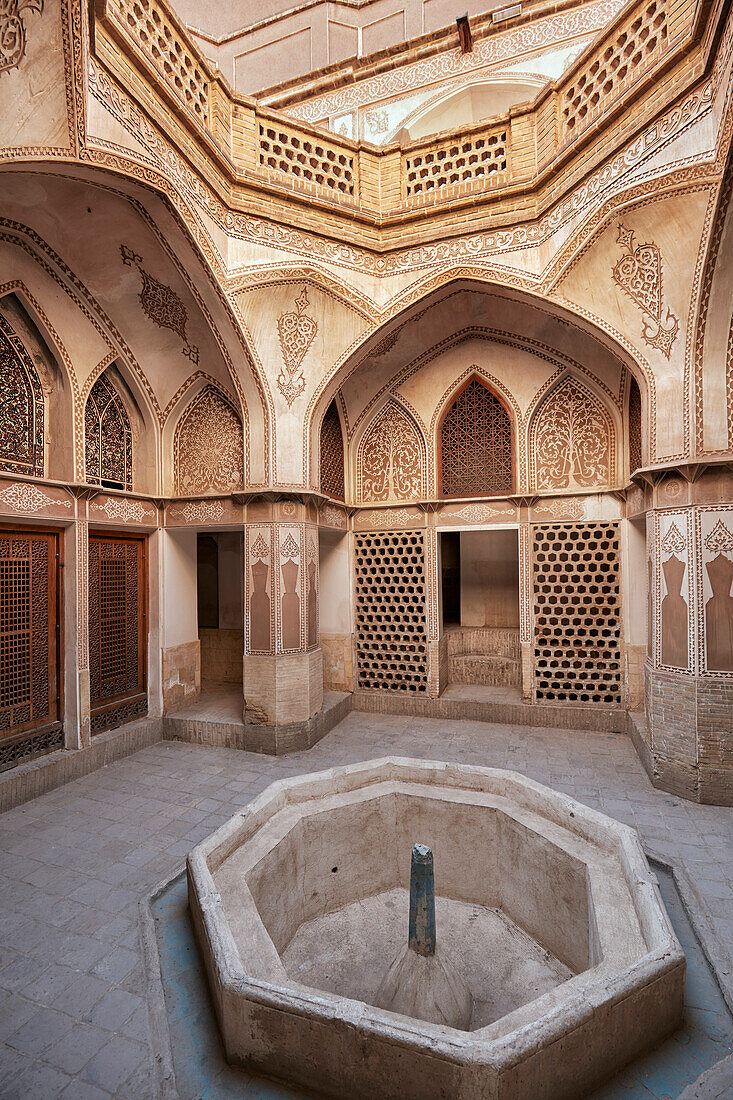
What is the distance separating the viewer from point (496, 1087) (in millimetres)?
2182

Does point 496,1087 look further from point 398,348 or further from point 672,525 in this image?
point 398,348

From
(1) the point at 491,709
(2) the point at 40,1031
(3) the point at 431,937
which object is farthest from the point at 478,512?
(2) the point at 40,1031

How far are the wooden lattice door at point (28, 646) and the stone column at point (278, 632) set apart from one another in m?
2.25

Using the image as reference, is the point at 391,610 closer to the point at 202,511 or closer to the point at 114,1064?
the point at 202,511

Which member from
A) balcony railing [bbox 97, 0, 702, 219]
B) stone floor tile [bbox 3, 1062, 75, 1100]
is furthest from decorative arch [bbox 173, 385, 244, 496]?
stone floor tile [bbox 3, 1062, 75, 1100]

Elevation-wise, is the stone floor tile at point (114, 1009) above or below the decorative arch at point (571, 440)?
below

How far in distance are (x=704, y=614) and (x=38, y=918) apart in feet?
20.9

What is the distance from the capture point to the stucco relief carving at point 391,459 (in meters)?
8.80

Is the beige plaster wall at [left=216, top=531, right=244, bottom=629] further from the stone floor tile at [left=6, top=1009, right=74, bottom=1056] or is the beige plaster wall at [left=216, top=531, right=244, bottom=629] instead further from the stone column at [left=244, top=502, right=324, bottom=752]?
the stone floor tile at [left=6, top=1009, right=74, bottom=1056]

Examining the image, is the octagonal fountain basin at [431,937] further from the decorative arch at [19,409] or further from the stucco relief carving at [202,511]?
the decorative arch at [19,409]

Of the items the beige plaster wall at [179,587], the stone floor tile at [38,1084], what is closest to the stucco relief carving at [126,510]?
the beige plaster wall at [179,587]

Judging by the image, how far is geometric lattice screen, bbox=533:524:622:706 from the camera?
788 centimetres

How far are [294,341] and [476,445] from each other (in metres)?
3.20

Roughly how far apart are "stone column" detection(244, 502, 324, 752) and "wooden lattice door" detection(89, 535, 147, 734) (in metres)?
1.65
